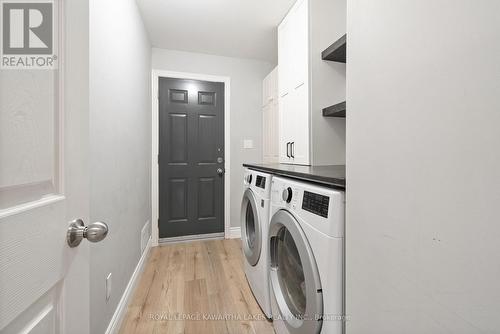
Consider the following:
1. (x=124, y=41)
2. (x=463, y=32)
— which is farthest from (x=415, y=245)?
(x=124, y=41)

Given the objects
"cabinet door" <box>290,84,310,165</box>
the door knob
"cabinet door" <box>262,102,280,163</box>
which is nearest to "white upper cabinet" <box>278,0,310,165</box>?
"cabinet door" <box>290,84,310,165</box>

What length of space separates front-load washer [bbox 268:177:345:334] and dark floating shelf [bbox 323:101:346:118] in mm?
693

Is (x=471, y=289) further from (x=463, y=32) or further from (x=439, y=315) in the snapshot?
(x=463, y=32)

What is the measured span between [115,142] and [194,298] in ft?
4.03

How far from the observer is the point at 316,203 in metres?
0.86

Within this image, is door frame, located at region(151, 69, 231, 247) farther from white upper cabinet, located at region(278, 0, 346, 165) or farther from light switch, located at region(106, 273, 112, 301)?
light switch, located at region(106, 273, 112, 301)

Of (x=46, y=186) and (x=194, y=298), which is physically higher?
(x=46, y=186)

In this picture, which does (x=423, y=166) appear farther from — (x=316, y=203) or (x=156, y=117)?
(x=156, y=117)

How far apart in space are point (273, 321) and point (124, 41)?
6.72ft

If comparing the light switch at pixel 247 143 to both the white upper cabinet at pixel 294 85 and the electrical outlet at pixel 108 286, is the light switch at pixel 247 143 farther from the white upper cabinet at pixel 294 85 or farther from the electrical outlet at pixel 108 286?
Answer: the electrical outlet at pixel 108 286

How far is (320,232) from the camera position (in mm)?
818

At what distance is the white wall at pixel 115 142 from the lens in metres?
1.04

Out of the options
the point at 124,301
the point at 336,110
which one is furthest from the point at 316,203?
the point at 124,301

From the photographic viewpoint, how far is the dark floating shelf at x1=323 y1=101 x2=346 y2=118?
1.45 m
